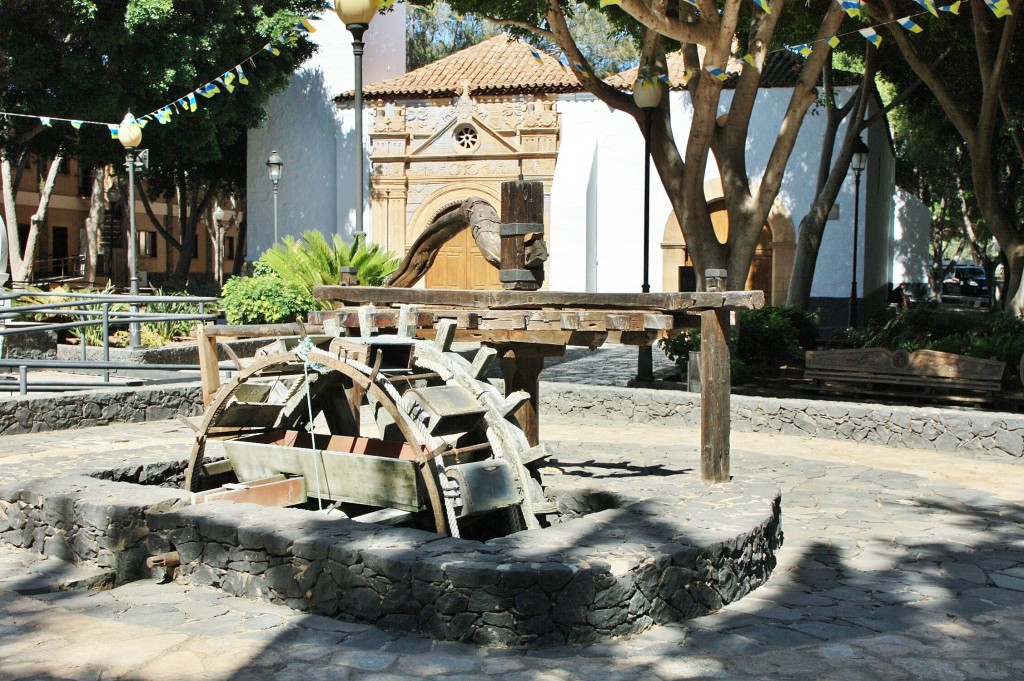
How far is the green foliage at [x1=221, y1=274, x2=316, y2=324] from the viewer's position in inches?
679

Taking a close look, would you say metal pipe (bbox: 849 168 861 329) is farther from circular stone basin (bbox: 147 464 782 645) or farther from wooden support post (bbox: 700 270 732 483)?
circular stone basin (bbox: 147 464 782 645)

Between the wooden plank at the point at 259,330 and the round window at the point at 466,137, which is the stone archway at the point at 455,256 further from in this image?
the wooden plank at the point at 259,330

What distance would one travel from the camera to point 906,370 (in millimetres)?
12133

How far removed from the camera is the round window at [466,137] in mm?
23000

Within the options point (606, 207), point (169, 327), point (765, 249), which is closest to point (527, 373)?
point (169, 327)

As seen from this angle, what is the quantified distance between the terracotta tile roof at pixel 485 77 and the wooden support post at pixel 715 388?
52.7 feet

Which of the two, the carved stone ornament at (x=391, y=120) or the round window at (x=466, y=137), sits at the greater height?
the carved stone ornament at (x=391, y=120)

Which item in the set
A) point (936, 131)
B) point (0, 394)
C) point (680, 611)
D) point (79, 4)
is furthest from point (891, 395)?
point (79, 4)

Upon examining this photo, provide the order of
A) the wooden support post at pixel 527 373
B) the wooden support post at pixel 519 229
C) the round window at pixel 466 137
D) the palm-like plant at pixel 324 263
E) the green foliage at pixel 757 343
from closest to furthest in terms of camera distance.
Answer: the wooden support post at pixel 519 229 → the wooden support post at pixel 527 373 → the green foliage at pixel 757 343 → the palm-like plant at pixel 324 263 → the round window at pixel 466 137

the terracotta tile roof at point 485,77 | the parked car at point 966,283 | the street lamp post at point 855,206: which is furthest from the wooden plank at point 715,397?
the parked car at point 966,283

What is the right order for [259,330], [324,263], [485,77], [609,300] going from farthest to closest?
[485,77] < [324,263] < [259,330] < [609,300]

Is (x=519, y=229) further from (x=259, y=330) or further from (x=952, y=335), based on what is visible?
(x=952, y=335)

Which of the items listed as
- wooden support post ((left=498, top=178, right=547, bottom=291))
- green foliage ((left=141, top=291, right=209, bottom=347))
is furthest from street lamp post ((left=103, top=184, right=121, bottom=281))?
wooden support post ((left=498, top=178, right=547, bottom=291))

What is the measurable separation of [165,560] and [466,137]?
1809 cm
